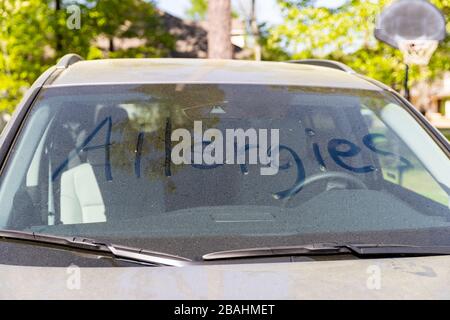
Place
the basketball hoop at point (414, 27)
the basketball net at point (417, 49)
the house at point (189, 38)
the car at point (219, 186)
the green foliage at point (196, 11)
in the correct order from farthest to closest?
the green foliage at point (196, 11), the house at point (189, 38), the basketball hoop at point (414, 27), the basketball net at point (417, 49), the car at point (219, 186)

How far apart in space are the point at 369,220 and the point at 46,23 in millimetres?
17072

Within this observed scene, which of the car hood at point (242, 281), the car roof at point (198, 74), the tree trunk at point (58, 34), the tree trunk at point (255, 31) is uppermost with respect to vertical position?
the tree trunk at point (255, 31)

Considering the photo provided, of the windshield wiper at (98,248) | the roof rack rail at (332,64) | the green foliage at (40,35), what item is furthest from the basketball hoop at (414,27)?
the green foliage at (40,35)

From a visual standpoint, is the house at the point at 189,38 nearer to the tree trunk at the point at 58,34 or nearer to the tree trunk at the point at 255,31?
the tree trunk at the point at 255,31

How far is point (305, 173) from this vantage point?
320 cm

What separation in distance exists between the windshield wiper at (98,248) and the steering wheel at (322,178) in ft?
2.48

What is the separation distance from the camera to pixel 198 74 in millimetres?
3389

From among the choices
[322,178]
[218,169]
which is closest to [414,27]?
[322,178]

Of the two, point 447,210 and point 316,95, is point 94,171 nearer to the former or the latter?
point 316,95

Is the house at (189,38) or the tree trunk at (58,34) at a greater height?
the house at (189,38)

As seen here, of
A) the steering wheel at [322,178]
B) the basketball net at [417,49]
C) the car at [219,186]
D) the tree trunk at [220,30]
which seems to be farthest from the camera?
the tree trunk at [220,30]

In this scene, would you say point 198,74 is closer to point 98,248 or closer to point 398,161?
point 398,161

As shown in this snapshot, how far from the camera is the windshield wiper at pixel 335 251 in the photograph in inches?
97.5

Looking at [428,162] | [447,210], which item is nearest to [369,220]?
[447,210]
